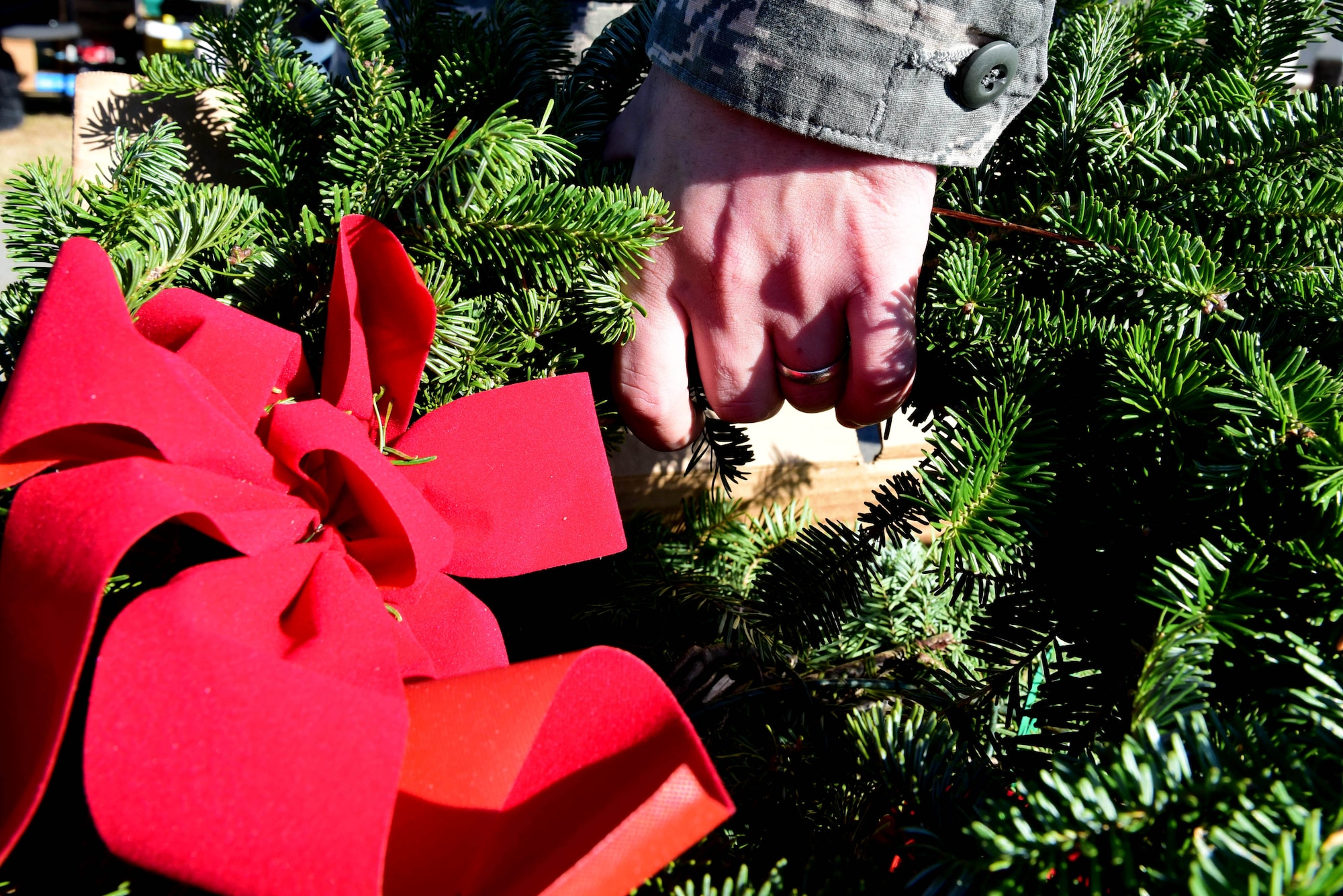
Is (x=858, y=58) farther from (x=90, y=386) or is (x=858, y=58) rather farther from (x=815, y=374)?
(x=90, y=386)

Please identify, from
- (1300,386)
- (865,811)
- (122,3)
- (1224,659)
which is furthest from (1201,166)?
(122,3)

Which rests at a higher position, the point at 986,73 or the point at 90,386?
the point at 986,73

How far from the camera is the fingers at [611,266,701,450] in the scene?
0.53 metres

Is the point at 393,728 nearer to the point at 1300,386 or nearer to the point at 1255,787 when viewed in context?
the point at 1255,787

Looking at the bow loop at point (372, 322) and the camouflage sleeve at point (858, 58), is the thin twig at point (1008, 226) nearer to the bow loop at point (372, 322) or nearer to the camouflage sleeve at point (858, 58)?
the camouflage sleeve at point (858, 58)

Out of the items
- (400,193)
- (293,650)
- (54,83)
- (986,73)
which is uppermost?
(986,73)

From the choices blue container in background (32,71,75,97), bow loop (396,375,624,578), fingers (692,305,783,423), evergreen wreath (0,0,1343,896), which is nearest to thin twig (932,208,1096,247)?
evergreen wreath (0,0,1343,896)

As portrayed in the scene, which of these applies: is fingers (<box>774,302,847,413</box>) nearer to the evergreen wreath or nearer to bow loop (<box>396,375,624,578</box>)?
the evergreen wreath

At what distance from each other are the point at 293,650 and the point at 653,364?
280 millimetres

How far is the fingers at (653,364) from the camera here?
0.53 meters

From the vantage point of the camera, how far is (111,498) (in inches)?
11.8

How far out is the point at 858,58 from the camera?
49cm

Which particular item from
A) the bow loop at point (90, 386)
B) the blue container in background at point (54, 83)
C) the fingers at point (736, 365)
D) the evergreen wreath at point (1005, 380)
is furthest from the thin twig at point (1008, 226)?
the blue container in background at point (54, 83)

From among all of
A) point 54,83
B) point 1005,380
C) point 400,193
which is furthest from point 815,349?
point 54,83
